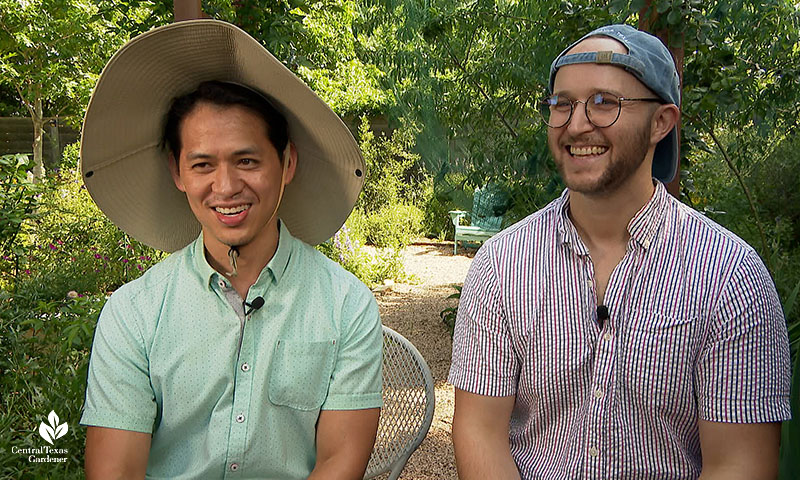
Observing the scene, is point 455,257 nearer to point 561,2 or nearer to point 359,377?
point 561,2

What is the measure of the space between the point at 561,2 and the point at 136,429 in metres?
3.47

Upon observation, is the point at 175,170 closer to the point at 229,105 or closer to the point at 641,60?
the point at 229,105

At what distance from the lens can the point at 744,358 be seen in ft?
5.34

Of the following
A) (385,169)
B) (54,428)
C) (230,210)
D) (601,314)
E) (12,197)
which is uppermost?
(385,169)

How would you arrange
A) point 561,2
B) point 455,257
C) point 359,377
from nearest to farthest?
point 359,377 → point 561,2 → point 455,257

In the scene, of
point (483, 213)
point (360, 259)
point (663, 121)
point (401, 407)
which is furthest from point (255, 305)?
point (483, 213)

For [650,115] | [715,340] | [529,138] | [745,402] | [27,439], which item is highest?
[529,138]

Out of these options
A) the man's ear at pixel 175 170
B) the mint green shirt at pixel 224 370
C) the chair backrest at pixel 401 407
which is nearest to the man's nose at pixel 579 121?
the mint green shirt at pixel 224 370

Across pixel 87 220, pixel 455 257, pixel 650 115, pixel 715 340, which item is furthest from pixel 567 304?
pixel 455 257

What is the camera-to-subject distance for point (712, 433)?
5.36 feet

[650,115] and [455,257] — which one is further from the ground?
[455,257]

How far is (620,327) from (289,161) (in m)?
0.87

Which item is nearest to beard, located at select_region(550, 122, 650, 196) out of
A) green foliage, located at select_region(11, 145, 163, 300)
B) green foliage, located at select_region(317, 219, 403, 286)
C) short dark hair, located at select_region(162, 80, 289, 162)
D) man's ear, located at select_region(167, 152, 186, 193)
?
short dark hair, located at select_region(162, 80, 289, 162)

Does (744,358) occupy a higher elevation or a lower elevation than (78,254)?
lower
